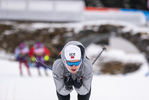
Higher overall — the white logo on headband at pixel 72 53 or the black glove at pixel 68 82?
the white logo on headband at pixel 72 53

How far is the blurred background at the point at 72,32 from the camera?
14.1 meters

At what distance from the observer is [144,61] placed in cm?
1390

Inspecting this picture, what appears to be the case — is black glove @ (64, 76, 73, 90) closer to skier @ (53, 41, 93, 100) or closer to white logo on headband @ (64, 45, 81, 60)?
skier @ (53, 41, 93, 100)

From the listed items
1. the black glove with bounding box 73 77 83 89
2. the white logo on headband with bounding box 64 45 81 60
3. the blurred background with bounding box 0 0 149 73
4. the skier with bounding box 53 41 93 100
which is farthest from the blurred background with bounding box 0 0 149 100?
the white logo on headband with bounding box 64 45 81 60

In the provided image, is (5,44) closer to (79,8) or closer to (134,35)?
(79,8)

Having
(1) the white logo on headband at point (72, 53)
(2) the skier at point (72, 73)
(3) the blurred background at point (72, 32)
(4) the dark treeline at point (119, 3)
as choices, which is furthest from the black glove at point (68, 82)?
(4) the dark treeline at point (119, 3)

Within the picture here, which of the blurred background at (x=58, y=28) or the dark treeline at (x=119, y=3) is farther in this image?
the dark treeline at (x=119, y=3)

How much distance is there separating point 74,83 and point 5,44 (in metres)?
12.8

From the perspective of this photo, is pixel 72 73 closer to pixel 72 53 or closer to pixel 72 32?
pixel 72 53

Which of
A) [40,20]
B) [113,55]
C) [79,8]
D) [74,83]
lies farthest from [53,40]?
[74,83]

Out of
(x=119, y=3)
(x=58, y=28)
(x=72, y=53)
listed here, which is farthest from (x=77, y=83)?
(x=119, y=3)

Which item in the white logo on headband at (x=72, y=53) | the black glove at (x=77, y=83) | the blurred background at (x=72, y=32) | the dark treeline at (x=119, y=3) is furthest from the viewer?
the dark treeline at (x=119, y=3)

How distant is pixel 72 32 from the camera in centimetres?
1441

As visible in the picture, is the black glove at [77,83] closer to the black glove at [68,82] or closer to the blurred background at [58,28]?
the black glove at [68,82]
